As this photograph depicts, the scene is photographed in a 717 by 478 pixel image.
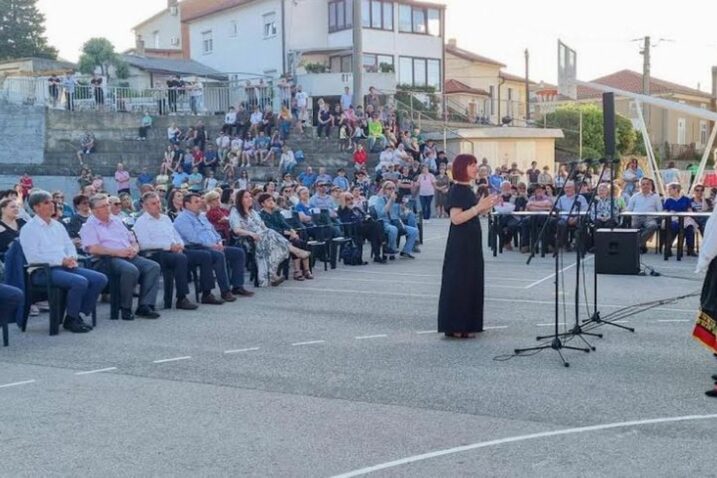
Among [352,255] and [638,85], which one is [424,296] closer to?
[352,255]

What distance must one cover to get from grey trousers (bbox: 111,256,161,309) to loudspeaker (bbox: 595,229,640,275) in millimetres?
5164

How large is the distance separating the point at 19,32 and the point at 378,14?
31.0 meters

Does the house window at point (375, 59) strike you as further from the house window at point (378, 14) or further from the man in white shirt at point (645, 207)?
the man in white shirt at point (645, 207)

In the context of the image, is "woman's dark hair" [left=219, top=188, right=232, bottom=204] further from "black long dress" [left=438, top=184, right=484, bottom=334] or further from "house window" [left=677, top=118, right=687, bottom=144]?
"house window" [left=677, top=118, right=687, bottom=144]

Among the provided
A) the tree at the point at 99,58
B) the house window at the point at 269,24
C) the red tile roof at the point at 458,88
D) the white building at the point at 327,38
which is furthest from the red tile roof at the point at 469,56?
the tree at the point at 99,58

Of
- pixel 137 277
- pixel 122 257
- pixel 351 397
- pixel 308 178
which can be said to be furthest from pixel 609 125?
pixel 308 178

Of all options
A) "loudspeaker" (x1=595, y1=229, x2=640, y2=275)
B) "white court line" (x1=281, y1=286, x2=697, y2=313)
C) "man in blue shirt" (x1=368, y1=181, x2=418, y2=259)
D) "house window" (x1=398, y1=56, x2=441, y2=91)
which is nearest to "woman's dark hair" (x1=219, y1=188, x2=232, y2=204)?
"white court line" (x1=281, y1=286, x2=697, y2=313)

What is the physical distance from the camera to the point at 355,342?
30.8 feet

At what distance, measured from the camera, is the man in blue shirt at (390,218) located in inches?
673

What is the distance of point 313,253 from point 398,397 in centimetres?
890

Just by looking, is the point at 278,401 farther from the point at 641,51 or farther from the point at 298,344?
the point at 641,51

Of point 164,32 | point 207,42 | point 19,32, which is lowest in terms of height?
point 207,42

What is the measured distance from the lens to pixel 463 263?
30.5 feet

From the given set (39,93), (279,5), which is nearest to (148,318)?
(39,93)
